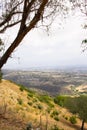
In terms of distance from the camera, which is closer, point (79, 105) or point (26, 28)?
point (26, 28)

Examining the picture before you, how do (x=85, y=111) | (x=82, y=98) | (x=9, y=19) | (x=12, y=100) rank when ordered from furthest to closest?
(x=82, y=98) → (x=85, y=111) → (x=12, y=100) → (x=9, y=19)

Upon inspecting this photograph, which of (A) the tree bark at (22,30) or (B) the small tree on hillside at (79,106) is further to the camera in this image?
(B) the small tree on hillside at (79,106)

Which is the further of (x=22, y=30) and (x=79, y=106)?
(x=79, y=106)

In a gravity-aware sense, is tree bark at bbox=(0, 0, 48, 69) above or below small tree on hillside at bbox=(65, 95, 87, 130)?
above

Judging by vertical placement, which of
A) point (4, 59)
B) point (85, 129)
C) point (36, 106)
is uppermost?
point (4, 59)

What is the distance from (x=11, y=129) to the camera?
21.2 metres

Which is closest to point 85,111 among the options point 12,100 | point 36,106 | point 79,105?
point 79,105

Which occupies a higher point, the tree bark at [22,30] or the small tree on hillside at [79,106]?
the tree bark at [22,30]

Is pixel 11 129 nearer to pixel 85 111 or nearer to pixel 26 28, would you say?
pixel 26 28

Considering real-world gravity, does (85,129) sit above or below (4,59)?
below

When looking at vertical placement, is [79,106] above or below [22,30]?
below

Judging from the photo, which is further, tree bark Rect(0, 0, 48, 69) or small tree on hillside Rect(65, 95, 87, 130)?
small tree on hillside Rect(65, 95, 87, 130)

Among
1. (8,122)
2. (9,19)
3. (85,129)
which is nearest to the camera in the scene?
(9,19)

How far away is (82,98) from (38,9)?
4509cm
